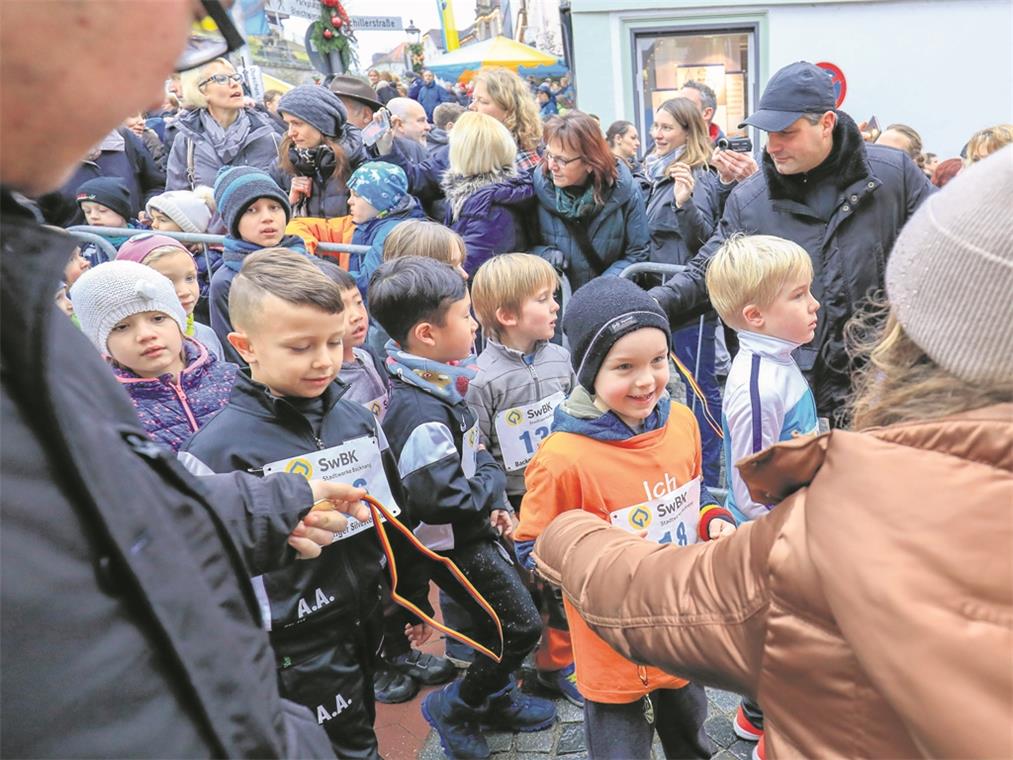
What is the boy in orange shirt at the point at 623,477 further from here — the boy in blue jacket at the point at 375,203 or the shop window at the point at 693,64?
the shop window at the point at 693,64

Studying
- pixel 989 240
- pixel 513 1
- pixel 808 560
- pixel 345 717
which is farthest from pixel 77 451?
pixel 513 1

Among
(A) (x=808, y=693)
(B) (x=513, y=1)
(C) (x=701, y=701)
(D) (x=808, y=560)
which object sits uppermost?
(B) (x=513, y=1)

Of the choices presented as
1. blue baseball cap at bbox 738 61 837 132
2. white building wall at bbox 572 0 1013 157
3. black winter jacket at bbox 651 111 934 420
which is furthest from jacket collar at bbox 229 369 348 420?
white building wall at bbox 572 0 1013 157

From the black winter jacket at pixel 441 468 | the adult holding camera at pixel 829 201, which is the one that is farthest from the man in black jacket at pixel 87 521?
the adult holding camera at pixel 829 201

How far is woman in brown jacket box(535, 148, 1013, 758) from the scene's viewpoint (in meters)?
0.78

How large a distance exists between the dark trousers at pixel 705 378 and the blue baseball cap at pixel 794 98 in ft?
4.02

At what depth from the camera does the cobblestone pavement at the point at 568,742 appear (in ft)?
8.52

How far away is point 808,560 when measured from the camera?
952 mm

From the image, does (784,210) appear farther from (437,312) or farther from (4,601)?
(4,601)

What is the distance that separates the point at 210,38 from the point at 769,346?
214 cm

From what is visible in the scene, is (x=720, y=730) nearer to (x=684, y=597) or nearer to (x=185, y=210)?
(x=684, y=597)

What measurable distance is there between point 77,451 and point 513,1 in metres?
46.4

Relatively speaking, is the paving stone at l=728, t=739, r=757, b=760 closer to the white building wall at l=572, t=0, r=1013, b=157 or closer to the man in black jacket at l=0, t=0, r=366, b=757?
the man in black jacket at l=0, t=0, r=366, b=757

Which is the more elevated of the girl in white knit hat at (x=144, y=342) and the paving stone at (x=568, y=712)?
the girl in white knit hat at (x=144, y=342)
